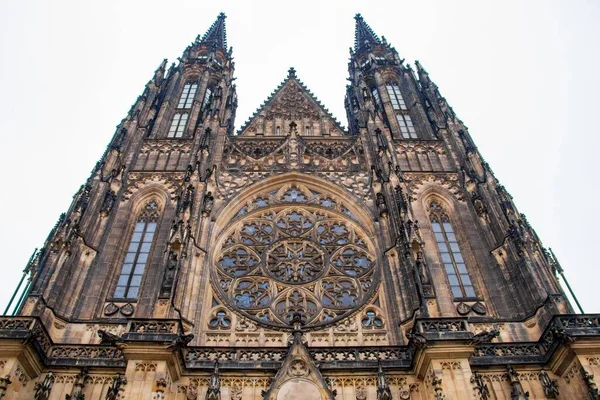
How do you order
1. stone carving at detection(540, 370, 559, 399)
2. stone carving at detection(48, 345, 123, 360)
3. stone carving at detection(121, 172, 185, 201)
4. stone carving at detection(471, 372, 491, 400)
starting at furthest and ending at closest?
stone carving at detection(121, 172, 185, 201), stone carving at detection(48, 345, 123, 360), stone carving at detection(540, 370, 559, 399), stone carving at detection(471, 372, 491, 400)

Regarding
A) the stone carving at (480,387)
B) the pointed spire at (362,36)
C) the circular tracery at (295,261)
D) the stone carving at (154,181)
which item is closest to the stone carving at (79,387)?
the circular tracery at (295,261)

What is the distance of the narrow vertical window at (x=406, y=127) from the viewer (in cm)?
2147

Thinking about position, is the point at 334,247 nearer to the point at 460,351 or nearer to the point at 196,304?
the point at 196,304

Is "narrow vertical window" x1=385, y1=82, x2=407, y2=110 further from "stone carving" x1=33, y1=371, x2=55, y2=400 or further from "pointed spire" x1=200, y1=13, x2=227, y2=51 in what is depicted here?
"stone carving" x1=33, y1=371, x2=55, y2=400

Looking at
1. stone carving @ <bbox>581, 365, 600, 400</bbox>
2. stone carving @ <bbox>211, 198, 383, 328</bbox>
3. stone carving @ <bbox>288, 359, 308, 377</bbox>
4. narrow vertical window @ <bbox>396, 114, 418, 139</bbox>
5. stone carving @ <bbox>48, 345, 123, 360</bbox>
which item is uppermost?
narrow vertical window @ <bbox>396, 114, 418, 139</bbox>

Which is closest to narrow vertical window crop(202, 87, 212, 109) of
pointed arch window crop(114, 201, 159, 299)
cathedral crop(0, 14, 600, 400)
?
cathedral crop(0, 14, 600, 400)

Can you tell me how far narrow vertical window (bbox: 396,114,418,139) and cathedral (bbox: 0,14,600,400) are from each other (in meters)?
0.14

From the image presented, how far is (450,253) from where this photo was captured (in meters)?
16.2

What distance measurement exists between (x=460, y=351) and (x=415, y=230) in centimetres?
422

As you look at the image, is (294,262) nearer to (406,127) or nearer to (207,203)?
(207,203)

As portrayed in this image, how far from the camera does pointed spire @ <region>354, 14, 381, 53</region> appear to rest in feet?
95.0

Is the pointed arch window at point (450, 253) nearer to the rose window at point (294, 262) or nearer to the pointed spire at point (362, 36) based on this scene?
the rose window at point (294, 262)

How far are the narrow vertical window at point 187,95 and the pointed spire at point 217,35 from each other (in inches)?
167

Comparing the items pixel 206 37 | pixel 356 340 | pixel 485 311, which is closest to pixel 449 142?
pixel 485 311
